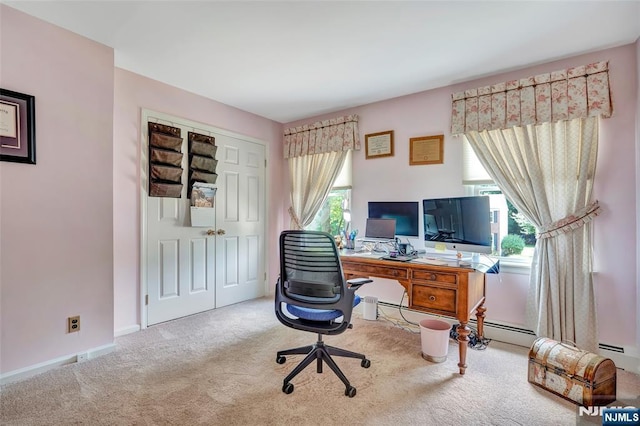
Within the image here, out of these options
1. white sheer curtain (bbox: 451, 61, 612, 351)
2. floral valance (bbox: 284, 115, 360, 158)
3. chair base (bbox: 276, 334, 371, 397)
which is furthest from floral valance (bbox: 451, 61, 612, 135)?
chair base (bbox: 276, 334, 371, 397)

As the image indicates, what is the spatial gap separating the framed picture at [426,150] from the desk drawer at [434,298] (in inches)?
56.5

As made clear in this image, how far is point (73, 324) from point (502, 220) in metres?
3.72

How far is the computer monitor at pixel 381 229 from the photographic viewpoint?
3.04 meters

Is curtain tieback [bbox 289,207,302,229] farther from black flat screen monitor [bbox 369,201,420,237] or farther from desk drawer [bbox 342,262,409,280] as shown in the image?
desk drawer [bbox 342,262,409,280]

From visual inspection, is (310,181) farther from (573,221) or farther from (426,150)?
(573,221)

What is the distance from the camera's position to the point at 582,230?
2.39 m

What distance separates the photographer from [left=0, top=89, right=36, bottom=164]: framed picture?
6.48ft

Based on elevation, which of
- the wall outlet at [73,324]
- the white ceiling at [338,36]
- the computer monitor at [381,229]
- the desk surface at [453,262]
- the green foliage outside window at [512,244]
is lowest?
the wall outlet at [73,324]

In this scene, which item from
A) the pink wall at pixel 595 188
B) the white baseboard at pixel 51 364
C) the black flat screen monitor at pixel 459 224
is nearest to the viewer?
the white baseboard at pixel 51 364

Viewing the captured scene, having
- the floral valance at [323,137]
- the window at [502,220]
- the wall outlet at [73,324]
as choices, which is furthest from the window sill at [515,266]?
the wall outlet at [73,324]

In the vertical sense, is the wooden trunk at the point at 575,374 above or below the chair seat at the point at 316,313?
below

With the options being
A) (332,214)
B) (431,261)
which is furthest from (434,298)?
(332,214)

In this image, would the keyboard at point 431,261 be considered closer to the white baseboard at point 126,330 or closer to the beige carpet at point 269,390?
the beige carpet at point 269,390

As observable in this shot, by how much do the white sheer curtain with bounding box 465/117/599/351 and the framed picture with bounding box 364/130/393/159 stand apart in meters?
1.18
